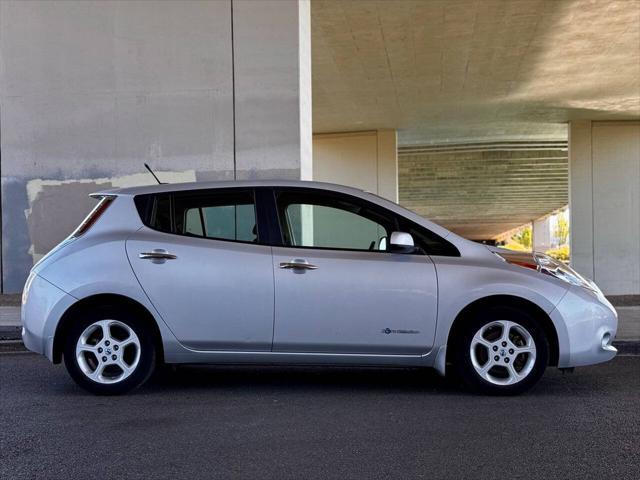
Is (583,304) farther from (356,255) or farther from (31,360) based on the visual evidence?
(31,360)

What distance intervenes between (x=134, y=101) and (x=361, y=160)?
1704cm

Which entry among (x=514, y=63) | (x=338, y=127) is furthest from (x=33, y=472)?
(x=338, y=127)

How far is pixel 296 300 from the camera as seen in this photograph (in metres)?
5.57

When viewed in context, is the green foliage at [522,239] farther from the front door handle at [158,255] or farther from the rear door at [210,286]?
the front door handle at [158,255]

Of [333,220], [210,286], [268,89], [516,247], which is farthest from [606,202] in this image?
[516,247]

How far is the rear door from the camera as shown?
221 inches

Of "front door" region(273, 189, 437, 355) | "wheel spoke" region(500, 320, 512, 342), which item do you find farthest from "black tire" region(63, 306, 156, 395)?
"wheel spoke" region(500, 320, 512, 342)

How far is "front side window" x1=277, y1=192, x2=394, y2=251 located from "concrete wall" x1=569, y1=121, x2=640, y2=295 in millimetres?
20120

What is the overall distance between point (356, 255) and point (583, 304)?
5.80 ft

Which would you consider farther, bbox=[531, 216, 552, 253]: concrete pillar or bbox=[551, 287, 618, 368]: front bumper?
bbox=[531, 216, 552, 253]: concrete pillar

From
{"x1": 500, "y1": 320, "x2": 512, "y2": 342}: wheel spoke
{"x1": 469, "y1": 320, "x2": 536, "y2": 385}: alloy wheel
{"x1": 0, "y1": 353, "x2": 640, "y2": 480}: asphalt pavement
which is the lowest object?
{"x1": 0, "y1": 353, "x2": 640, "y2": 480}: asphalt pavement

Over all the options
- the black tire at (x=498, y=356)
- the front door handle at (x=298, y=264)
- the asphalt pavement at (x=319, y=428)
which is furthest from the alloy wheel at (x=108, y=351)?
the black tire at (x=498, y=356)

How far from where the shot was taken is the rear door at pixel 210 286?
5609 mm

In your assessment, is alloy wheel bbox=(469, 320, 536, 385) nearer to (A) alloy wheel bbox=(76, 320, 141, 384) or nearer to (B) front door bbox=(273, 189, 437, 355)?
(B) front door bbox=(273, 189, 437, 355)
